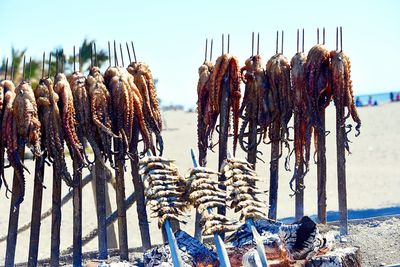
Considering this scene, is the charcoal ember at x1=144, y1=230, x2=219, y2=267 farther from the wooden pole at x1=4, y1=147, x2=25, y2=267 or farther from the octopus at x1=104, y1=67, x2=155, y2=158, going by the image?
the wooden pole at x1=4, y1=147, x2=25, y2=267

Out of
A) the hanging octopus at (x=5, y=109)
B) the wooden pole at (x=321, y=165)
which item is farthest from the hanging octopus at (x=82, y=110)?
the wooden pole at (x=321, y=165)

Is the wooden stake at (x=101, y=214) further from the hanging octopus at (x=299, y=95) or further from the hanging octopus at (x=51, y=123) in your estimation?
the hanging octopus at (x=299, y=95)

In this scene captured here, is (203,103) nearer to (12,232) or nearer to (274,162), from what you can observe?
(274,162)

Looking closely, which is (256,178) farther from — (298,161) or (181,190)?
(298,161)

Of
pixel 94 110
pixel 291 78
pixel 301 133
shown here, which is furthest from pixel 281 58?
pixel 94 110

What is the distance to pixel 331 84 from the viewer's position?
26.5ft

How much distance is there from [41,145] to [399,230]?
3.85 metres

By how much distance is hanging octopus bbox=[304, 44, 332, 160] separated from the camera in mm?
7914

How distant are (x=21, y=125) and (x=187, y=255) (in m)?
2.03

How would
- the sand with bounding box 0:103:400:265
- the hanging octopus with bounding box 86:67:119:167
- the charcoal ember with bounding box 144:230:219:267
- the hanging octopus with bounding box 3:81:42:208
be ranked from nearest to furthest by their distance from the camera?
the charcoal ember with bounding box 144:230:219:267 → the hanging octopus with bounding box 3:81:42:208 → the hanging octopus with bounding box 86:67:119:167 → the sand with bounding box 0:103:400:265

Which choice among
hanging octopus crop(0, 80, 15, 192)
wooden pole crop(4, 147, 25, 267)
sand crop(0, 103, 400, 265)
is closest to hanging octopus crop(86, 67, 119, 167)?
hanging octopus crop(0, 80, 15, 192)

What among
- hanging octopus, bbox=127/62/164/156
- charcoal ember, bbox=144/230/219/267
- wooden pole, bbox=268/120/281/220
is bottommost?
charcoal ember, bbox=144/230/219/267

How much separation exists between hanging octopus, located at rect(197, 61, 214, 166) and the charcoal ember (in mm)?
2428

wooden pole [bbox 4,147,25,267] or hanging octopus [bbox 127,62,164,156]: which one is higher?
hanging octopus [bbox 127,62,164,156]
